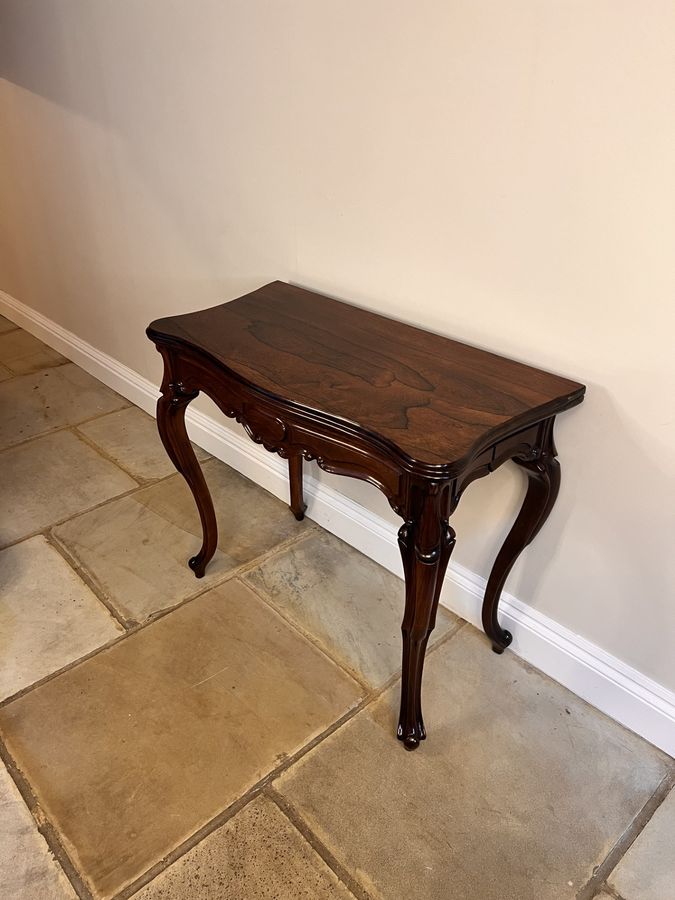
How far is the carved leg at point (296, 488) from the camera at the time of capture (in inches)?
77.6

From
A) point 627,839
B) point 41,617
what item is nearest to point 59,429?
point 41,617

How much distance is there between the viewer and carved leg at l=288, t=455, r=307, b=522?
77.6 inches

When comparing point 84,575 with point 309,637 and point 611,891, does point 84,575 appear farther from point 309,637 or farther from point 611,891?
point 611,891

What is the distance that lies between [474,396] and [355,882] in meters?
0.89

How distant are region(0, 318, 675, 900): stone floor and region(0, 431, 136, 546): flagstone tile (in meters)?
0.04

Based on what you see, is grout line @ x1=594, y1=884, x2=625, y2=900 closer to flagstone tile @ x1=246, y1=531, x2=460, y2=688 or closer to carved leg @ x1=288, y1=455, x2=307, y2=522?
flagstone tile @ x1=246, y1=531, x2=460, y2=688

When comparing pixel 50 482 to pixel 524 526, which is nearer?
pixel 524 526

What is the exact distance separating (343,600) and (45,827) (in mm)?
829

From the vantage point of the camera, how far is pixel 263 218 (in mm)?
1784

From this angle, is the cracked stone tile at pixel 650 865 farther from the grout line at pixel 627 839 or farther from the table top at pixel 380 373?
the table top at pixel 380 373

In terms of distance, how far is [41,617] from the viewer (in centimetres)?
173

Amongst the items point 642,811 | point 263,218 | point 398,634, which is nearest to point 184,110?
point 263,218

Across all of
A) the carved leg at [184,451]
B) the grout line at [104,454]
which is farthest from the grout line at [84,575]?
the grout line at [104,454]

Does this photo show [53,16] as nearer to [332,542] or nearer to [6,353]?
[6,353]
